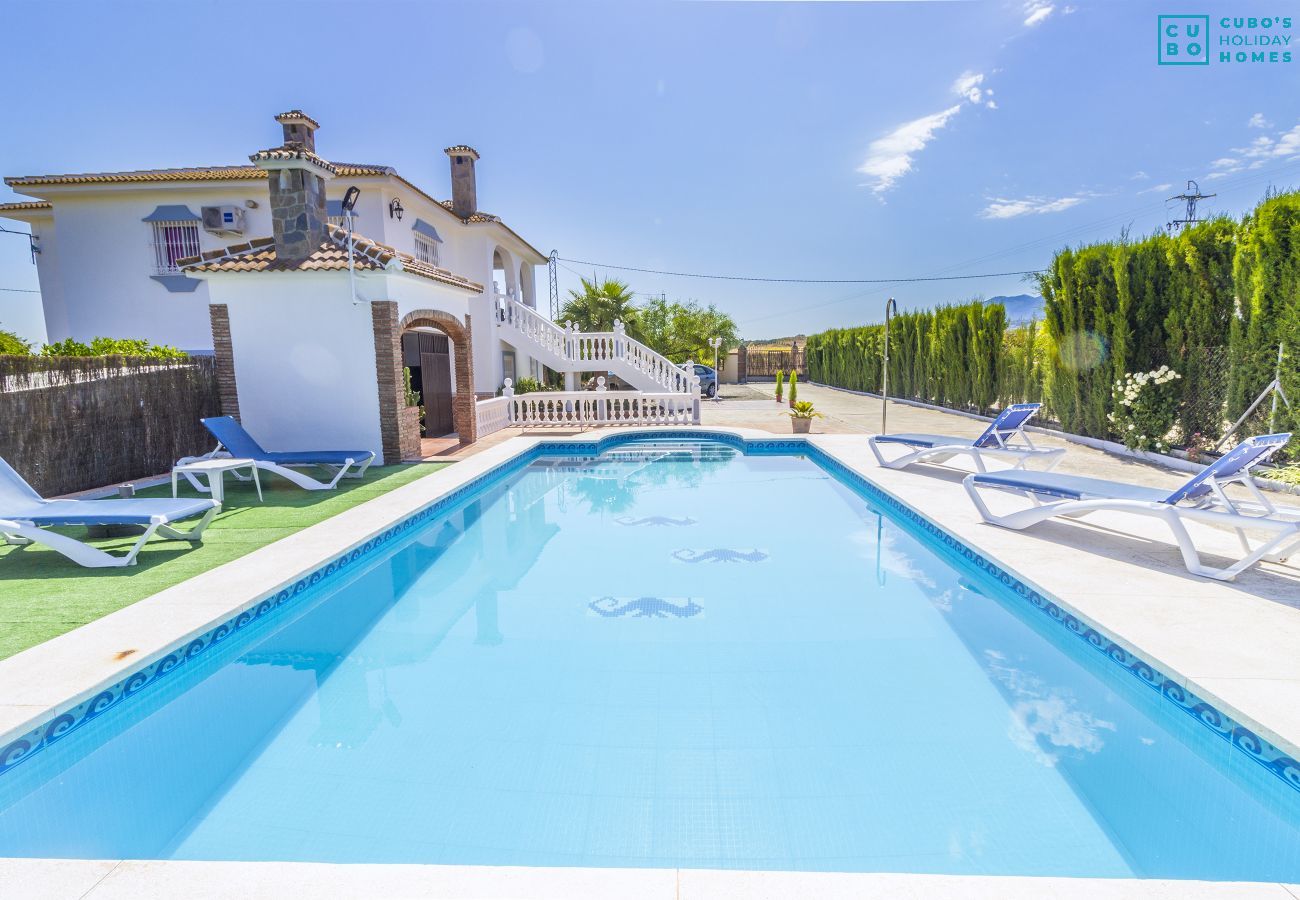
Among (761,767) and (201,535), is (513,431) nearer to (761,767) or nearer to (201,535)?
(201,535)

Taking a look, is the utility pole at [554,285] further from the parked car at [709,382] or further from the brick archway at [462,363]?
the brick archway at [462,363]

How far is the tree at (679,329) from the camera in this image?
34000mm

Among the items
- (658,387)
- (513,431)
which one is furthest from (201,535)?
(658,387)

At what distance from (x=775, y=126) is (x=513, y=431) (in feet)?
42.0

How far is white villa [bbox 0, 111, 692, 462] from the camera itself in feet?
33.7

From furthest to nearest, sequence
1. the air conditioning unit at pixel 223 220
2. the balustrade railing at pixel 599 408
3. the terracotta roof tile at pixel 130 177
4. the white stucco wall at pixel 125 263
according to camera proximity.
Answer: the balustrade railing at pixel 599 408 < the white stucco wall at pixel 125 263 < the air conditioning unit at pixel 223 220 < the terracotta roof tile at pixel 130 177

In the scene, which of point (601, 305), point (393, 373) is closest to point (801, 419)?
point (393, 373)

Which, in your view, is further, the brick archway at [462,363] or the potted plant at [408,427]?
the brick archway at [462,363]

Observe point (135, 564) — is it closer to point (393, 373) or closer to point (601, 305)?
point (393, 373)

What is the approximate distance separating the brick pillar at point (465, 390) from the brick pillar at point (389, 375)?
237 cm

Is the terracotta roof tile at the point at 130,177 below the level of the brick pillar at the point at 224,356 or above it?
above

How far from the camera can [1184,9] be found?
1044cm

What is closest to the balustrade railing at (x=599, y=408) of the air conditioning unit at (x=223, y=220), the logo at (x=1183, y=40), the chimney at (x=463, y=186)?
the chimney at (x=463, y=186)

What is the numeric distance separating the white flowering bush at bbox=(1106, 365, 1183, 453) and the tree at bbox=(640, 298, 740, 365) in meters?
23.5
